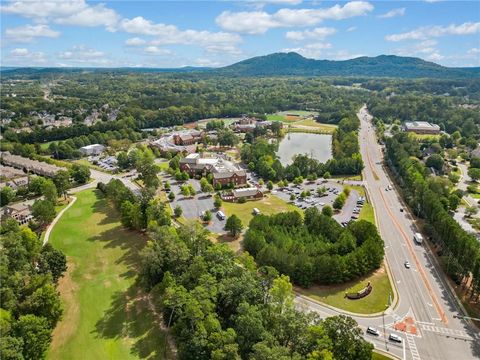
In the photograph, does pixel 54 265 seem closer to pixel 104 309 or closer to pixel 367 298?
pixel 104 309

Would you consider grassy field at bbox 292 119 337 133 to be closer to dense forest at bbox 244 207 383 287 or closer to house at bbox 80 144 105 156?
house at bbox 80 144 105 156

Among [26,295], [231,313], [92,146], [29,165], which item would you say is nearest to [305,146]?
[92,146]

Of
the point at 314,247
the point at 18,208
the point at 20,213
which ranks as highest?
the point at 314,247

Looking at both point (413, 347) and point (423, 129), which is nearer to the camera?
point (413, 347)

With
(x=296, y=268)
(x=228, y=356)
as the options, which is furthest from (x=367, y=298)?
(x=228, y=356)

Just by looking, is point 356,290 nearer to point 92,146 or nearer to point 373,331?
point 373,331

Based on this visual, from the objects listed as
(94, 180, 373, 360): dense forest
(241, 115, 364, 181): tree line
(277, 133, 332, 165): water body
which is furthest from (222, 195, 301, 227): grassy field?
(277, 133, 332, 165): water body
